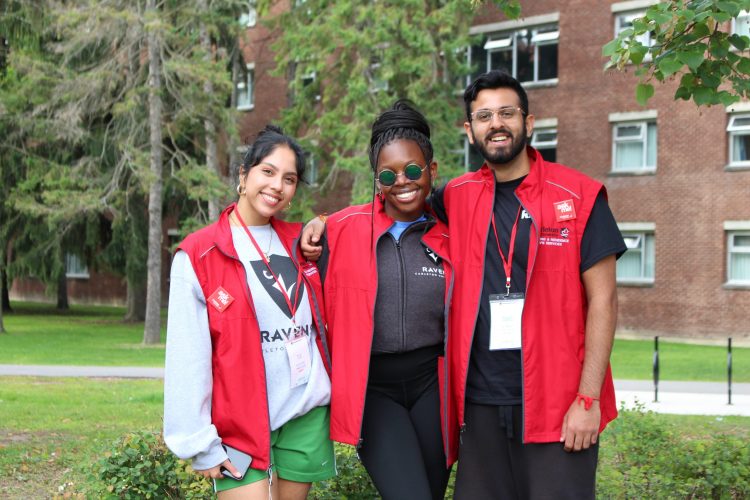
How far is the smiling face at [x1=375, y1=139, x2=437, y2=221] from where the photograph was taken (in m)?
4.12

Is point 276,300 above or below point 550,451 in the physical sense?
above

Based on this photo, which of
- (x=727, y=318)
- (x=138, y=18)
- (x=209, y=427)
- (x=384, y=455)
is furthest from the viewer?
(x=727, y=318)

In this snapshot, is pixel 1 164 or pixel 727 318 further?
pixel 1 164

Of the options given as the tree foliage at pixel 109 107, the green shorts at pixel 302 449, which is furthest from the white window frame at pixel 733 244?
the green shorts at pixel 302 449

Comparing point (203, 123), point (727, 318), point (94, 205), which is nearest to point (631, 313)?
point (727, 318)

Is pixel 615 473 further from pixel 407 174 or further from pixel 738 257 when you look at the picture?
pixel 738 257

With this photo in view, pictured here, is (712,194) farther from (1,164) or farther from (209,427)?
(209,427)

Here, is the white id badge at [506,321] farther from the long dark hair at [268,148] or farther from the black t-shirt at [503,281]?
the long dark hair at [268,148]

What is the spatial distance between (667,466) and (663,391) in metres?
8.42

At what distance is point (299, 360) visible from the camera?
3.90 m

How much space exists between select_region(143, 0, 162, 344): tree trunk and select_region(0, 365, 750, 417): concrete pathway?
6321mm

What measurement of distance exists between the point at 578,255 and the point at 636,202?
25.3m

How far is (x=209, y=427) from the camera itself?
3734mm

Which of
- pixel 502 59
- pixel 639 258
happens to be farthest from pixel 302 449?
pixel 502 59
